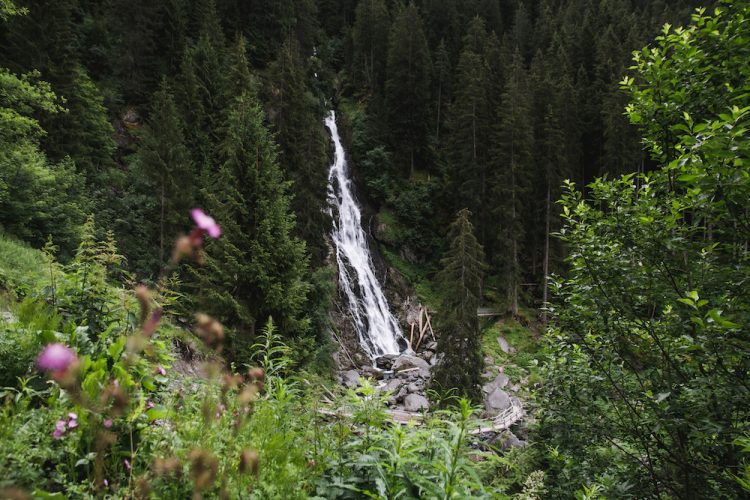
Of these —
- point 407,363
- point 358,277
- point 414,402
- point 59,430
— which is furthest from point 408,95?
point 59,430

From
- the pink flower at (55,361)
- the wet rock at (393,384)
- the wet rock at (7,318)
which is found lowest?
the pink flower at (55,361)

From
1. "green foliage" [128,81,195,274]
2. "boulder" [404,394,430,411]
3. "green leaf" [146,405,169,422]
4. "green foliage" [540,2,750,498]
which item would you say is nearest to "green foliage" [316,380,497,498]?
"green leaf" [146,405,169,422]

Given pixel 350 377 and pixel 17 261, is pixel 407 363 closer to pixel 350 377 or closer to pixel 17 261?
pixel 350 377

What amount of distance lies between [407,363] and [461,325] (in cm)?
616

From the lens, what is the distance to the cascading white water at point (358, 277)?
821 inches

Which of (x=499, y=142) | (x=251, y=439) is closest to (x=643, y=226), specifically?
(x=251, y=439)

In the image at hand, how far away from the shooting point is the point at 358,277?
22484 millimetres

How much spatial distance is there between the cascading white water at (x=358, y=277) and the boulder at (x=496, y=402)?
19.9 feet

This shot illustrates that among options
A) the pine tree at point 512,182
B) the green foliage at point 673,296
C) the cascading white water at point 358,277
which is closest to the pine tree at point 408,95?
the cascading white water at point 358,277

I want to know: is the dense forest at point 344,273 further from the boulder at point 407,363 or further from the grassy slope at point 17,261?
the boulder at point 407,363

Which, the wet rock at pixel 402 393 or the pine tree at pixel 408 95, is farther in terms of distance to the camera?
the pine tree at pixel 408 95

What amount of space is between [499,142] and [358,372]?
59.1 feet

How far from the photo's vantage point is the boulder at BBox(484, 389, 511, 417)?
15859mm

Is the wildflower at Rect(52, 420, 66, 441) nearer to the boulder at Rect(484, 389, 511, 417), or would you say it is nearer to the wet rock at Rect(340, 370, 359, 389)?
the wet rock at Rect(340, 370, 359, 389)
